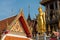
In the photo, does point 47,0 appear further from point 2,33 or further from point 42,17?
point 2,33

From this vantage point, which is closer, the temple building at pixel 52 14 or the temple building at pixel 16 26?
the temple building at pixel 16 26

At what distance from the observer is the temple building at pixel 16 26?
399 inches

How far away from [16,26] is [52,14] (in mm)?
14756

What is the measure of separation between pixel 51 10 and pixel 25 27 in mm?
14963

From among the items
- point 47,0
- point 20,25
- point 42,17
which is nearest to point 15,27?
point 20,25

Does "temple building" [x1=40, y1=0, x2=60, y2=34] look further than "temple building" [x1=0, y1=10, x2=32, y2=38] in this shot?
Yes

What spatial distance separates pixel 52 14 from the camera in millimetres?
25359

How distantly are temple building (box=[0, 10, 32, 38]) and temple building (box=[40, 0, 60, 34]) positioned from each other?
458 inches

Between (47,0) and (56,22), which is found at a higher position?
(47,0)

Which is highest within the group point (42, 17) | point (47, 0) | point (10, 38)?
point (47, 0)

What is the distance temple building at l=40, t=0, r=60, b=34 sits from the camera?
23.6 meters

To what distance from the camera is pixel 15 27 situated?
10.9m

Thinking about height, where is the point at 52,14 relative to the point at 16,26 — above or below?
above

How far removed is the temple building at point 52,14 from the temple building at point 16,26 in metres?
11.6
